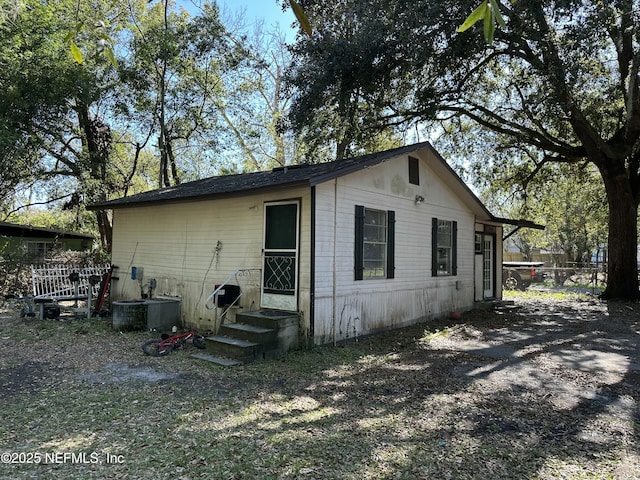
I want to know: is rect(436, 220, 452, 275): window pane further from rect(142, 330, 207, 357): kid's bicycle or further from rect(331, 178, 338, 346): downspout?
rect(142, 330, 207, 357): kid's bicycle

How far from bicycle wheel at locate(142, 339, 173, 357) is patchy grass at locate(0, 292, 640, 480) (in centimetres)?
15

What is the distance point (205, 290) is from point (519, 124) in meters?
11.4

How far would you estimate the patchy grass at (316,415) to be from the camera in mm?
3236

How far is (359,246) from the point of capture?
764cm

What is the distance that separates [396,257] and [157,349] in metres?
4.69

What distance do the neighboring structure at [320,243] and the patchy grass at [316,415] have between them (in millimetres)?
1162

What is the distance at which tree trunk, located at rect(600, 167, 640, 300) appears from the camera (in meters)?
13.7

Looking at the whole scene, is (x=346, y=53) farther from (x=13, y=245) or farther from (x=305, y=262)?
(x=13, y=245)

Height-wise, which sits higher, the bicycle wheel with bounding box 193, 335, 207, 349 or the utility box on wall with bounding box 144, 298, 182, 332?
the utility box on wall with bounding box 144, 298, 182, 332

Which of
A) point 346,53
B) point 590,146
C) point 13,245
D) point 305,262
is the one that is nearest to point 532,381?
point 305,262

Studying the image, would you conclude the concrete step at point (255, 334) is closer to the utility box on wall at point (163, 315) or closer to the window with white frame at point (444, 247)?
the utility box on wall at point (163, 315)

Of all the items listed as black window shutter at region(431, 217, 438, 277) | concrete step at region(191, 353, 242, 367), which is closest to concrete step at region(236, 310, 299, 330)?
concrete step at region(191, 353, 242, 367)

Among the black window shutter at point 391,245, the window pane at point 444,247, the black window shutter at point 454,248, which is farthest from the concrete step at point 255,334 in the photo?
the black window shutter at point 454,248

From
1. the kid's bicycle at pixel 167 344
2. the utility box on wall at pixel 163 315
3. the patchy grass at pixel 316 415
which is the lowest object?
the patchy grass at pixel 316 415
